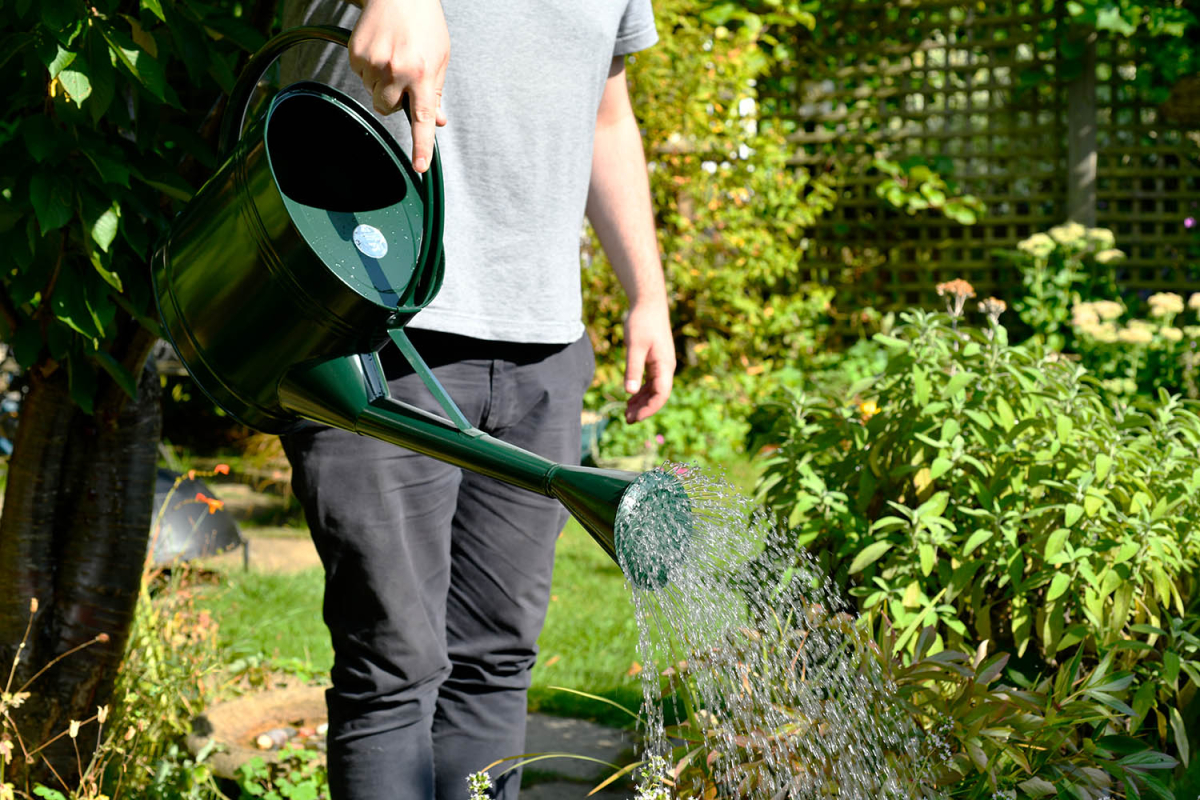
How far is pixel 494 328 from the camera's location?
57.4 inches

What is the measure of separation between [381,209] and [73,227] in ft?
1.79

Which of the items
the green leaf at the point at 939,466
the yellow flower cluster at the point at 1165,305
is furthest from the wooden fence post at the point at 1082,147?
the green leaf at the point at 939,466

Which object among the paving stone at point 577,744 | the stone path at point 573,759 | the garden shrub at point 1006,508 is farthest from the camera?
the paving stone at point 577,744

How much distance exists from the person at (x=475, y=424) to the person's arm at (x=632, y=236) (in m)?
0.09

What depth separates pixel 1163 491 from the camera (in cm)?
190

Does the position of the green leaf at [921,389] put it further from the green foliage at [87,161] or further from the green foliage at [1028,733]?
the green foliage at [87,161]

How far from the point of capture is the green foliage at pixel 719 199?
208 inches

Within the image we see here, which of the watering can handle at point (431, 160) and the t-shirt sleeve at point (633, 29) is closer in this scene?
the watering can handle at point (431, 160)

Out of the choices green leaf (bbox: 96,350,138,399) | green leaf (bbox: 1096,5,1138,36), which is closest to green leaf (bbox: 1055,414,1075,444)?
green leaf (bbox: 96,350,138,399)

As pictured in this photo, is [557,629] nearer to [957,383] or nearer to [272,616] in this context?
[272,616]

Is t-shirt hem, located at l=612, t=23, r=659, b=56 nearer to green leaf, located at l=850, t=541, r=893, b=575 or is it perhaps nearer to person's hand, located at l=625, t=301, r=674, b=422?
person's hand, located at l=625, t=301, r=674, b=422

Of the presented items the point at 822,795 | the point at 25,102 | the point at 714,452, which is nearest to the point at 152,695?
the point at 25,102

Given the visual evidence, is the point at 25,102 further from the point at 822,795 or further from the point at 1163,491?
the point at 1163,491

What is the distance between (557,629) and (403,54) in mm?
2332
